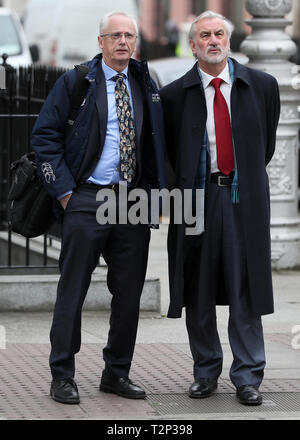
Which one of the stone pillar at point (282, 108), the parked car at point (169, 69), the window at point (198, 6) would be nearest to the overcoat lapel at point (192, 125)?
the stone pillar at point (282, 108)

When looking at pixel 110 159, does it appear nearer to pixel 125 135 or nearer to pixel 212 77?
pixel 125 135

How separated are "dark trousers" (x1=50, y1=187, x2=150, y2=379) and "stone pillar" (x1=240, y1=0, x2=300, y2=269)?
4.14 meters

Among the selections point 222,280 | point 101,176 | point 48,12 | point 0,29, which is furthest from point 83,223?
point 48,12

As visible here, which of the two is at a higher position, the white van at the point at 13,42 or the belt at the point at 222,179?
the white van at the point at 13,42

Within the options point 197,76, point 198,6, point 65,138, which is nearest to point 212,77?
point 197,76

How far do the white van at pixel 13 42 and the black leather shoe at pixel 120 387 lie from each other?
12.9 m

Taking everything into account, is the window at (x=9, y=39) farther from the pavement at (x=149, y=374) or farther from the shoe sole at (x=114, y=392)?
the shoe sole at (x=114, y=392)

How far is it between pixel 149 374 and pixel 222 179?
4.17ft

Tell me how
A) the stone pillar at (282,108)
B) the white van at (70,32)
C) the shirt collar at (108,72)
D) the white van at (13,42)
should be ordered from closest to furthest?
the shirt collar at (108,72) < the stone pillar at (282,108) < the white van at (13,42) < the white van at (70,32)

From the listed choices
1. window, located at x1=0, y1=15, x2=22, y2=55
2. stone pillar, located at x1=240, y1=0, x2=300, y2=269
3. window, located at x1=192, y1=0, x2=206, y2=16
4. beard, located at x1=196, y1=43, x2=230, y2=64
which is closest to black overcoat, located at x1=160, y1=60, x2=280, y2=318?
beard, located at x1=196, y1=43, x2=230, y2=64

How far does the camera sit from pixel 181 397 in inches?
A: 267

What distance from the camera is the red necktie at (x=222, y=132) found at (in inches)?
263

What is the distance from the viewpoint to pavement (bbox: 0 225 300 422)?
6422 mm
